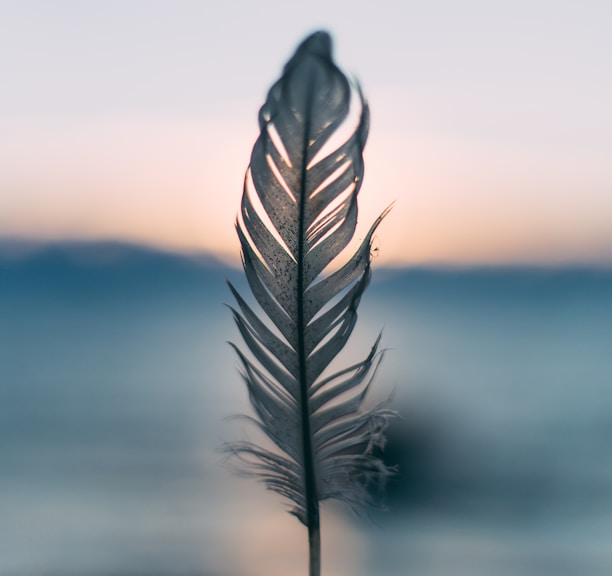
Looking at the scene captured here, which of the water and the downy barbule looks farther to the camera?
the water

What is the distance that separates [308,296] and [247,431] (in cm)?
32

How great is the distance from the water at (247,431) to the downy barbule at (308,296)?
0.07 metres

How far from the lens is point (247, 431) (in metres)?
1.18

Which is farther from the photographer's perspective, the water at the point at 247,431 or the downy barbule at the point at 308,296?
the water at the point at 247,431

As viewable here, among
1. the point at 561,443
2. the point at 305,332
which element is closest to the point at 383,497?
the point at 305,332

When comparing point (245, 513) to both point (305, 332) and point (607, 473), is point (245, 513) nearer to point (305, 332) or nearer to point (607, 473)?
point (607, 473)

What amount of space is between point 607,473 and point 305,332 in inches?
205

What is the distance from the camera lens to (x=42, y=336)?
974 cm

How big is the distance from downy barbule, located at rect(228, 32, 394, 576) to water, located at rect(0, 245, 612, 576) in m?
0.07

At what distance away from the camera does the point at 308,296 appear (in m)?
0.94

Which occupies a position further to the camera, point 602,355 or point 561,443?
point 602,355

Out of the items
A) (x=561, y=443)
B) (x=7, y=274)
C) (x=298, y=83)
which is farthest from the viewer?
(x=7, y=274)

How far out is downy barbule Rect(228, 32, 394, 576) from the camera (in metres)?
0.87

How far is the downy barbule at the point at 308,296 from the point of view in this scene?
0.87 metres
